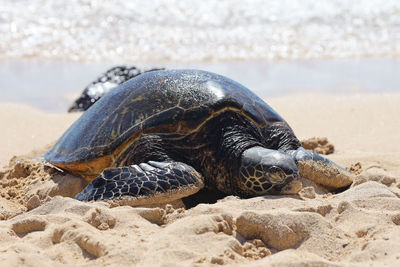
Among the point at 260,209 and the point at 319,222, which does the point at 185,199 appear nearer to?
the point at 260,209

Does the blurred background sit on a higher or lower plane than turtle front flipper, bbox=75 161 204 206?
higher

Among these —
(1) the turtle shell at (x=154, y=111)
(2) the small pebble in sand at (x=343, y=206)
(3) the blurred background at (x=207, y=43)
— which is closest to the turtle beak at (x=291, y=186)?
(2) the small pebble in sand at (x=343, y=206)

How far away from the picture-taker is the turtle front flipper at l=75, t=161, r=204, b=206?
3197mm

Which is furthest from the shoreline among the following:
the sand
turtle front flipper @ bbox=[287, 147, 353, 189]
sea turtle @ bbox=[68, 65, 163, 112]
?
the sand

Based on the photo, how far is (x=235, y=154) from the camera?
3.55 m

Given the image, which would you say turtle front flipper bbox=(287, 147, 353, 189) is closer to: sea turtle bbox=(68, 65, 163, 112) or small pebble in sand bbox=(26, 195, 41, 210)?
small pebble in sand bbox=(26, 195, 41, 210)

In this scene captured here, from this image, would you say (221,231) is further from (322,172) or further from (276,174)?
(322,172)

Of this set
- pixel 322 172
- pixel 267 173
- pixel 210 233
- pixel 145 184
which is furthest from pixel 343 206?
pixel 145 184

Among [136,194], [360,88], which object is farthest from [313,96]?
[136,194]

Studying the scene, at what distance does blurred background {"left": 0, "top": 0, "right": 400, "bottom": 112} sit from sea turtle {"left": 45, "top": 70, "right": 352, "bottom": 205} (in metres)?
4.40

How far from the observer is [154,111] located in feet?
12.3

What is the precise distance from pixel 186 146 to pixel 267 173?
2.11 ft

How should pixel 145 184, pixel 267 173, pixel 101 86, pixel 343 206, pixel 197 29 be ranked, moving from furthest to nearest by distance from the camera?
pixel 197 29 < pixel 101 86 < pixel 267 173 < pixel 145 184 < pixel 343 206

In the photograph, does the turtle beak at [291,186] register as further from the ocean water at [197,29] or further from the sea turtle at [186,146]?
the ocean water at [197,29]
